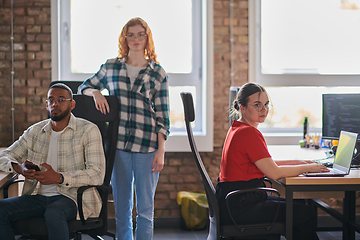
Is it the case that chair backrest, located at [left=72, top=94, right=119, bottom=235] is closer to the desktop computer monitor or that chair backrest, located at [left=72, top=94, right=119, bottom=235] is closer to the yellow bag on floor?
the yellow bag on floor

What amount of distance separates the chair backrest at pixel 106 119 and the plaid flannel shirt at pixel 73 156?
8 cm

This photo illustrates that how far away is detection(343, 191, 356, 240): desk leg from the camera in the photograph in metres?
2.52

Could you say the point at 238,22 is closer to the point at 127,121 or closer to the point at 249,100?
the point at 249,100

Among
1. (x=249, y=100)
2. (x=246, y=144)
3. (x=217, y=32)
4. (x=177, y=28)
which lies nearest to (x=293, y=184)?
(x=246, y=144)

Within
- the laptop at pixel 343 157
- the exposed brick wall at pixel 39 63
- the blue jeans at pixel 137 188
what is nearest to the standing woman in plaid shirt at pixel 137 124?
the blue jeans at pixel 137 188

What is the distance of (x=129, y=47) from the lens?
2.24 meters

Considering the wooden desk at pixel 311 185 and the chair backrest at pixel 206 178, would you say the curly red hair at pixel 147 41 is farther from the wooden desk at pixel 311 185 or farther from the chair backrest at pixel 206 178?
the wooden desk at pixel 311 185

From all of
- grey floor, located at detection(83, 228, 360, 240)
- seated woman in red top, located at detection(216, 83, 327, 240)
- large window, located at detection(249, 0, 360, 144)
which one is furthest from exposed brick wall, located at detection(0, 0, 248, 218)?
seated woman in red top, located at detection(216, 83, 327, 240)

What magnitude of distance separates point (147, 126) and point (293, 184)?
36.7 inches

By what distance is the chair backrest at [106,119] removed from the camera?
2082 mm

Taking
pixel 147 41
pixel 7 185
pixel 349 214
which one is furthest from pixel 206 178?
pixel 349 214

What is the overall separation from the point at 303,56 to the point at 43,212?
287 cm

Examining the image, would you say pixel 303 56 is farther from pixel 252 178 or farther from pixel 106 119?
pixel 106 119

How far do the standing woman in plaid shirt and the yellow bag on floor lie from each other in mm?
1064
